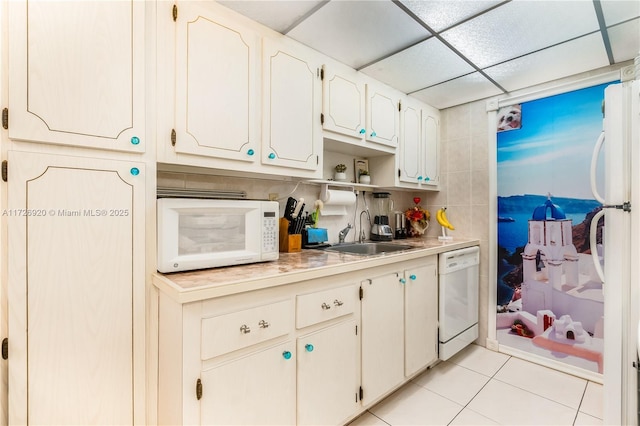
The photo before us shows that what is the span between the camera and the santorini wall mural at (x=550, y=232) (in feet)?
7.07

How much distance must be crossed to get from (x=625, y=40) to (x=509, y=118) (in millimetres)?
825

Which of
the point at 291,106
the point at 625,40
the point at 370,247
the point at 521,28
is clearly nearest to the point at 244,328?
the point at 291,106

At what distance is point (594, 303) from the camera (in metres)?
2.13

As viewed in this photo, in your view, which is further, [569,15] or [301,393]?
[569,15]

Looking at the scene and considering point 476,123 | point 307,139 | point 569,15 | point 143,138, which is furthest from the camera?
point 476,123

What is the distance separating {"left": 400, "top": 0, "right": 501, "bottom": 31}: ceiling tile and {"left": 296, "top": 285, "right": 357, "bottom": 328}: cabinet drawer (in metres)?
1.44

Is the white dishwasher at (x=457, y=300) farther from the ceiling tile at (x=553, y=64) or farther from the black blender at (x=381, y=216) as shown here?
the ceiling tile at (x=553, y=64)

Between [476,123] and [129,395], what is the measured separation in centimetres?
310

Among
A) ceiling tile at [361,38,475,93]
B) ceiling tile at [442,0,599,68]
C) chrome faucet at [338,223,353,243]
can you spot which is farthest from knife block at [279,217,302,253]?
ceiling tile at [442,0,599,68]

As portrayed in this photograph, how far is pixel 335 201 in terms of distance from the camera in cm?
224

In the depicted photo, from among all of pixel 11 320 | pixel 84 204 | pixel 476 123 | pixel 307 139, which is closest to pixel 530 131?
pixel 476 123

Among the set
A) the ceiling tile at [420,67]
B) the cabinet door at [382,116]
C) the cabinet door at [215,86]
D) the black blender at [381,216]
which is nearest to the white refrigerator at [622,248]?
the ceiling tile at [420,67]

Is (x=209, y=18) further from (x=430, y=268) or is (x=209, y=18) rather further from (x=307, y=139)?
(x=430, y=268)

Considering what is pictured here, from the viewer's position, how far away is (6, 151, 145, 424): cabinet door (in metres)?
1.03
